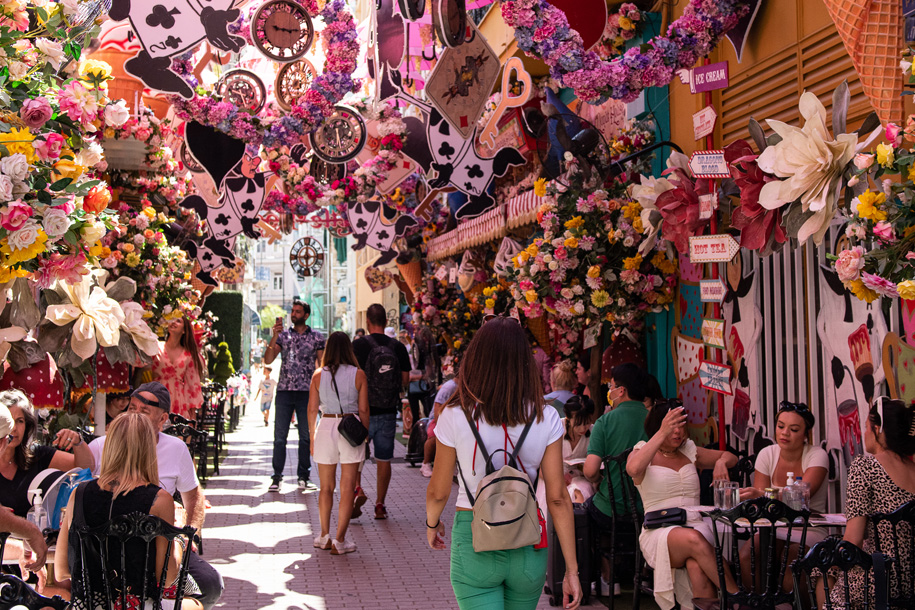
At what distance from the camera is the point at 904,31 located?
3.92m

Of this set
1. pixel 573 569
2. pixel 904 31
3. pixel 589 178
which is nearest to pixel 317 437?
pixel 589 178

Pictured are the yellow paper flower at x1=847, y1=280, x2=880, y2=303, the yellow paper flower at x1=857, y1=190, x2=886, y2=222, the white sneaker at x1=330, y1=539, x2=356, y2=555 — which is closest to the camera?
the yellow paper flower at x1=857, y1=190, x2=886, y2=222

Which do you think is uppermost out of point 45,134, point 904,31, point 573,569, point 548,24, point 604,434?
point 548,24

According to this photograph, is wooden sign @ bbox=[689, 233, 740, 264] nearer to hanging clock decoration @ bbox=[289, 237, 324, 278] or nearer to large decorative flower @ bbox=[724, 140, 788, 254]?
large decorative flower @ bbox=[724, 140, 788, 254]

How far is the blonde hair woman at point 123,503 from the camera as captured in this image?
3898 mm

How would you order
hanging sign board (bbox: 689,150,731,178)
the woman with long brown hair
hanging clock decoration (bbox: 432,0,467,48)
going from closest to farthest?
hanging sign board (bbox: 689,150,731,178), hanging clock decoration (bbox: 432,0,467,48), the woman with long brown hair

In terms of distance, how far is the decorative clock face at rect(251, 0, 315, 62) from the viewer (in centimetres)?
857

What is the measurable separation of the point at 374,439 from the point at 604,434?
12.0 feet

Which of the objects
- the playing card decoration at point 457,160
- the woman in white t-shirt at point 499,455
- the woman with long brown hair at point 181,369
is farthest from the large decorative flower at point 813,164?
the woman with long brown hair at point 181,369

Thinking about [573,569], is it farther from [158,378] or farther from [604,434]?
[158,378]

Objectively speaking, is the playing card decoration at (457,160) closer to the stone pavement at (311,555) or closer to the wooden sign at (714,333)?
the stone pavement at (311,555)

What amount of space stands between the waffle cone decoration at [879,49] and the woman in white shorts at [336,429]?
4.72 meters

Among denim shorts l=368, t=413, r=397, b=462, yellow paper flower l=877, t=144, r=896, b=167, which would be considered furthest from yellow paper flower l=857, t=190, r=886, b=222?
denim shorts l=368, t=413, r=397, b=462

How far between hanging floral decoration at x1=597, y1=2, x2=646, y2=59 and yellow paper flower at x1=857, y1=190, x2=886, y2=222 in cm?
528
